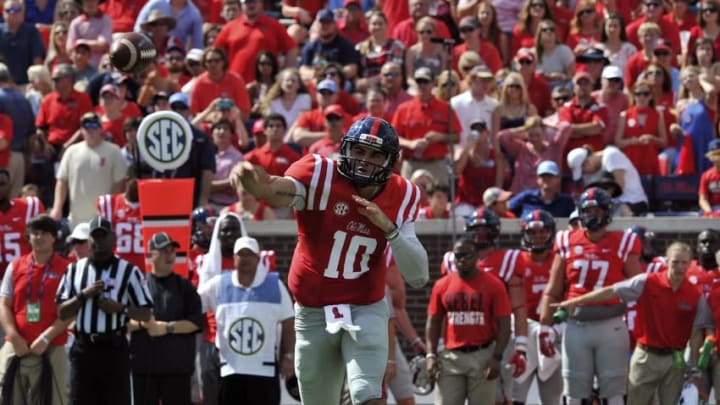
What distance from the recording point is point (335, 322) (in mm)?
8789

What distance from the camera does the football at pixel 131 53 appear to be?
11.9 m

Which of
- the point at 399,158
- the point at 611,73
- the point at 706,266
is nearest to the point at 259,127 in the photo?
the point at 611,73

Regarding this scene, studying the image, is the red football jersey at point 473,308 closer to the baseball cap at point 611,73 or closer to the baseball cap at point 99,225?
the baseball cap at point 99,225

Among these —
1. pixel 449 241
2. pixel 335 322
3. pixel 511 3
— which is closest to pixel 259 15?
pixel 511 3

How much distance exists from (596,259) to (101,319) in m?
3.71

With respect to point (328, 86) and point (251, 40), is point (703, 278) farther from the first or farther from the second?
point (251, 40)

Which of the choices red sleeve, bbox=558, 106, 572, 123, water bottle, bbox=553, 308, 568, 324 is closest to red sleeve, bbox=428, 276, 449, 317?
water bottle, bbox=553, 308, 568, 324

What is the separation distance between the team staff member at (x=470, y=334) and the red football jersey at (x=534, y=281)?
0.86 metres

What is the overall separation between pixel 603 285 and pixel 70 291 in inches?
156

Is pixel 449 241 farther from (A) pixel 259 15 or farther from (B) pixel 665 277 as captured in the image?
(A) pixel 259 15

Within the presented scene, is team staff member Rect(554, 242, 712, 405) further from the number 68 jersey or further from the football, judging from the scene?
the number 68 jersey

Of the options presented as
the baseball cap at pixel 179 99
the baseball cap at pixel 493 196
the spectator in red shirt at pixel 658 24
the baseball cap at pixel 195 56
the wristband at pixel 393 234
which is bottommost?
the baseball cap at pixel 493 196

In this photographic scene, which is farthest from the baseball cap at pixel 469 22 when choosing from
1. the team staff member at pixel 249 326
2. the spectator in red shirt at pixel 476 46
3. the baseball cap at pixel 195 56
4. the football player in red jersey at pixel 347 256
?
the football player in red jersey at pixel 347 256

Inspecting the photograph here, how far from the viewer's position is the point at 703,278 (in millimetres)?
12734
